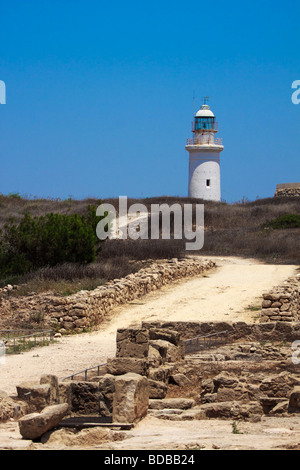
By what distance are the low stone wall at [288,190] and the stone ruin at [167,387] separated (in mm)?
40711

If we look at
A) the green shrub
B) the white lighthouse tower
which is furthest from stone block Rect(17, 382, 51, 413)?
the white lighthouse tower

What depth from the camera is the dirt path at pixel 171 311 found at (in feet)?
43.1

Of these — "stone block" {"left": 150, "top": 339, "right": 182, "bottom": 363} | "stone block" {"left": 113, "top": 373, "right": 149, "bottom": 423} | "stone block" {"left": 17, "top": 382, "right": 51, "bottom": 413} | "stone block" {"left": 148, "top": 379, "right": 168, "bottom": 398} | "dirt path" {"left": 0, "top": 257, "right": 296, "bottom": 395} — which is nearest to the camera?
"stone block" {"left": 113, "top": 373, "right": 149, "bottom": 423}

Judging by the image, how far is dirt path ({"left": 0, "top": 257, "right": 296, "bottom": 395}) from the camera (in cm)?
1313

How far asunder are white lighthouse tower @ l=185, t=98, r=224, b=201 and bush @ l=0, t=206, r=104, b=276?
30.2 metres

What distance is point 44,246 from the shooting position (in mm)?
22844

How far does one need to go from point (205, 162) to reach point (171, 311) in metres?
34.8

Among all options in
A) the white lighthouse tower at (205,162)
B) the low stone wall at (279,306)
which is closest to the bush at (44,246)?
the low stone wall at (279,306)

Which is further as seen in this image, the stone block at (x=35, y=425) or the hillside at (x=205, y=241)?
the hillside at (x=205, y=241)

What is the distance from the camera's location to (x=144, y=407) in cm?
923

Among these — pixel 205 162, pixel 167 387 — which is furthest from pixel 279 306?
pixel 205 162

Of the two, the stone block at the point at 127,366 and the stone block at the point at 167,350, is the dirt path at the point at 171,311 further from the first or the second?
the stone block at the point at 127,366

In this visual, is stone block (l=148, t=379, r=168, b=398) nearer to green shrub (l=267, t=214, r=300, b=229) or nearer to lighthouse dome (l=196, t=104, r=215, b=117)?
green shrub (l=267, t=214, r=300, b=229)

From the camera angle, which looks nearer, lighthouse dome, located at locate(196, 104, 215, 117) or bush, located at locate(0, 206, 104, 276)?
bush, located at locate(0, 206, 104, 276)
